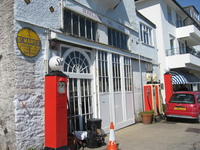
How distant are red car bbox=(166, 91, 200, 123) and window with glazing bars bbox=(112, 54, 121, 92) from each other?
11.3 feet

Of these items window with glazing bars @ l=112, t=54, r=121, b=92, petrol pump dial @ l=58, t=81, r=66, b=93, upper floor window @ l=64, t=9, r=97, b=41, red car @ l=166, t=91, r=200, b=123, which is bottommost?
red car @ l=166, t=91, r=200, b=123

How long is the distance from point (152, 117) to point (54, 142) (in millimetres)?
6711

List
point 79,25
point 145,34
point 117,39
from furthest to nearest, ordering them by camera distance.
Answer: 1. point 145,34
2. point 117,39
3. point 79,25

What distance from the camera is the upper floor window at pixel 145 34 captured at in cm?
1295

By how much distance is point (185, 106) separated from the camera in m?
10.4

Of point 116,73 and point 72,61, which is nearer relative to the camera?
point 72,61

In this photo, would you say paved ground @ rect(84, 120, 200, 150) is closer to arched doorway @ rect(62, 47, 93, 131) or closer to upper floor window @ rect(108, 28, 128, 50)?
arched doorway @ rect(62, 47, 93, 131)

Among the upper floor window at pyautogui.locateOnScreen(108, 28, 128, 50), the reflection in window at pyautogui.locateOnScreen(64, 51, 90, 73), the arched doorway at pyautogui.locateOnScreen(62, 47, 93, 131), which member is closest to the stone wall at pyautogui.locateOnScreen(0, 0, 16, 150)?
the arched doorway at pyautogui.locateOnScreen(62, 47, 93, 131)

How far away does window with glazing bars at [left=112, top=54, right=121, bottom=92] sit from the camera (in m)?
9.30

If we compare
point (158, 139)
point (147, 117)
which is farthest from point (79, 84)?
point (147, 117)

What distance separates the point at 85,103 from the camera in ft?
24.8

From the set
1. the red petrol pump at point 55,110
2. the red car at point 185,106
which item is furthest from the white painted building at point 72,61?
the red car at point 185,106

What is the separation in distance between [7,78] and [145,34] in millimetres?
10261

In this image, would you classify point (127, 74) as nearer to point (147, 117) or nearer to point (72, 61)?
point (147, 117)
